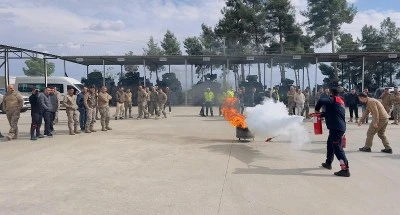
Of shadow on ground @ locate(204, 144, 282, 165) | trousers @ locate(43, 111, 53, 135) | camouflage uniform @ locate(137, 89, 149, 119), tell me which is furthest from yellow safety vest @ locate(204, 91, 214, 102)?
shadow on ground @ locate(204, 144, 282, 165)

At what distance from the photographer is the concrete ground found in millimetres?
5777

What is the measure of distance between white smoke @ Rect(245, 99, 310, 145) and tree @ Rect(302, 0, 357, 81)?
98.4 ft

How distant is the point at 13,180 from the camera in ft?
24.2

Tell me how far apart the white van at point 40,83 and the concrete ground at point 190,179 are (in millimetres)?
19750

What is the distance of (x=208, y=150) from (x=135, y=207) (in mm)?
5181

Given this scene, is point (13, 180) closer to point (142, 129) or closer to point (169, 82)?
point (142, 129)

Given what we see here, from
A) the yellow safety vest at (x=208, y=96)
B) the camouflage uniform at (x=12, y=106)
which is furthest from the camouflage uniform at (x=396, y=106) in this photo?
the camouflage uniform at (x=12, y=106)

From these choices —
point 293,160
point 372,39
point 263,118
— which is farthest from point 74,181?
point 372,39

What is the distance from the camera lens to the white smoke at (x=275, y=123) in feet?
34.6

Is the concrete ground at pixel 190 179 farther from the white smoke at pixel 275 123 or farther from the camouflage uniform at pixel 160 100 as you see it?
the camouflage uniform at pixel 160 100

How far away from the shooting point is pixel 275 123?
1077cm

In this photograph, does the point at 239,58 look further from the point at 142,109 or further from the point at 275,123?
the point at 275,123

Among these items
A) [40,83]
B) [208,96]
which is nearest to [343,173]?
[208,96]

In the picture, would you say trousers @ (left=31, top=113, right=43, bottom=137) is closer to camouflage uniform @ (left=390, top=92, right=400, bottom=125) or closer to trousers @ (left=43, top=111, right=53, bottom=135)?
trousers @ (left=43, top=111, right=53, bottom=135)
